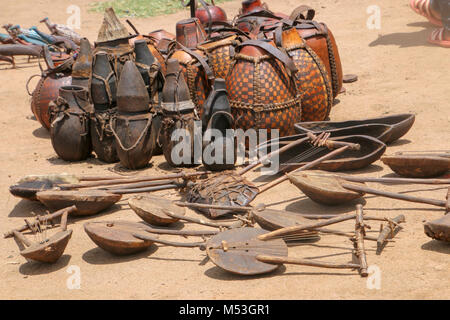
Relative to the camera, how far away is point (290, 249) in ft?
12.2

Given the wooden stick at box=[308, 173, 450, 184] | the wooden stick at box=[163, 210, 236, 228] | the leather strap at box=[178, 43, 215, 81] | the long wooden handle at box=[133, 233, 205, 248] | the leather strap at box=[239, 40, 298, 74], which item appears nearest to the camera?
the long wooden handle at box=[133, 233, 205, 248]

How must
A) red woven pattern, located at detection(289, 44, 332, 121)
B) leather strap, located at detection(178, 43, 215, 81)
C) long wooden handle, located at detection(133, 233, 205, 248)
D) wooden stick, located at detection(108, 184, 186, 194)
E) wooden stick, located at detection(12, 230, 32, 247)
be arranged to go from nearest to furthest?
long wooden handle, located at detection(133, 233, 205, 248)
wooden stick, located at detection(12, 230, 32, 247)
wooden stick, located at detection(108, 184, 186, 194)
leather strap, located at detection(178, 43, 215, 81)
red woven pattern, located at detection(289, 44, 332, 121)

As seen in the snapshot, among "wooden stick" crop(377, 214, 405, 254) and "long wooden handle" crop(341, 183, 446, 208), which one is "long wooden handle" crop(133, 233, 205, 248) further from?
"long wooden handle" crop(341, 183, 446, 208)

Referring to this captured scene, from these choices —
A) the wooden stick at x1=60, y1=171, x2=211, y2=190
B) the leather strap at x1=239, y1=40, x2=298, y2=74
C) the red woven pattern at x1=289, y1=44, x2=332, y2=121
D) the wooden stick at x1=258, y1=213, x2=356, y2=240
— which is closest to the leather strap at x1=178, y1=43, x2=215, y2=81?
the leather strap at x1=239, y1=40, x2=298, y2=74

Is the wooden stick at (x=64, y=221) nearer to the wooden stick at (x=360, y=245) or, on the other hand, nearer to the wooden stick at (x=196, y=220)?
the wooden stick at (x=196, y=220)

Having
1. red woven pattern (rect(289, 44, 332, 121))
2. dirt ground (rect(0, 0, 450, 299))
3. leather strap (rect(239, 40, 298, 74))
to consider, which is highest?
leather strap (rect(239, 40, 298, 74))

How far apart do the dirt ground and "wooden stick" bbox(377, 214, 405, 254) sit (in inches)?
1.8

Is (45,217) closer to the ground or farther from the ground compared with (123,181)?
closer to the ground

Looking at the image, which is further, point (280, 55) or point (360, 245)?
point (280, 55)

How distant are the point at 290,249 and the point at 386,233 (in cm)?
62

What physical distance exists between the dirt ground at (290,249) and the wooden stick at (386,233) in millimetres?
47

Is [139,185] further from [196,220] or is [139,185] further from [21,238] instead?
[21,238]

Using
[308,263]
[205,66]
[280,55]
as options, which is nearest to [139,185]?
[205,66]

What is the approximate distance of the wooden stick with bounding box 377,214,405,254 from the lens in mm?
3543
